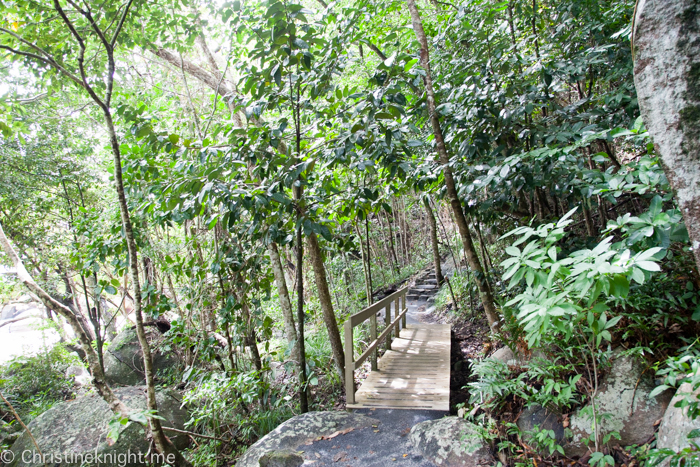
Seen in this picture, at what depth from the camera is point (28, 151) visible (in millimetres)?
6074

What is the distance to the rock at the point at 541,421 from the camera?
2.29 metres

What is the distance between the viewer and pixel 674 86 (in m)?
1.11

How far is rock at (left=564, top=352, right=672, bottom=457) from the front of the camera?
206 centimetres

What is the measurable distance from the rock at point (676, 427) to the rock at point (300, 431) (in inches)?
83.7

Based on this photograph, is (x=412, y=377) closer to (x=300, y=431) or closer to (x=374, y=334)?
(x=374, y=334)

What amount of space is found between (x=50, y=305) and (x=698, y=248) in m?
3.15

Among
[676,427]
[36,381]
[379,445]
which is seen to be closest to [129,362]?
[36,381]

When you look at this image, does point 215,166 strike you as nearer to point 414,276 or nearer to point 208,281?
point 208,281

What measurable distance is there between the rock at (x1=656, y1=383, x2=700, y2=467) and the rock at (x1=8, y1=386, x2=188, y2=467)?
4062mm

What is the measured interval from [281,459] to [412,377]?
178 centimetres

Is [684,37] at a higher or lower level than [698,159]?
higher

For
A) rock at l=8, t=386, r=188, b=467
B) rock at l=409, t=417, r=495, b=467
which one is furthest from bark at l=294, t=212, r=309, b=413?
rock at l=8, t=386, r=188, b=467

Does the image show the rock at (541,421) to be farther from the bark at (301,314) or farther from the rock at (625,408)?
the bark at (301,314)

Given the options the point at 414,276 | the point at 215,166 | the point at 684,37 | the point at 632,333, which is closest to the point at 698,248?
the point at 684,37
